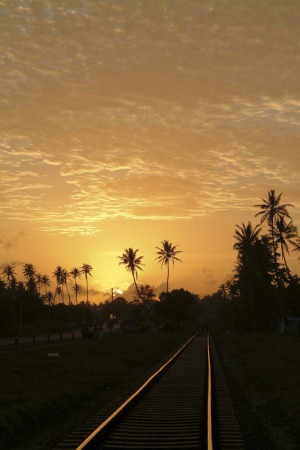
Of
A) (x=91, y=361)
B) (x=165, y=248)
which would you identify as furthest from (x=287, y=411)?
(x=165, y=248)

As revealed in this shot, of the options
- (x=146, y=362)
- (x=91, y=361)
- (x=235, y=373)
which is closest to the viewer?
(x=235, y=373)

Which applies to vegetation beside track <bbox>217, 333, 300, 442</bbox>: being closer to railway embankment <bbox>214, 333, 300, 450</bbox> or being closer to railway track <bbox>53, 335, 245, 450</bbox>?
railway embankment <bbox>214, 333, 300, 450</bbox>

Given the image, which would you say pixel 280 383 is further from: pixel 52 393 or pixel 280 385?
pixel 52 393

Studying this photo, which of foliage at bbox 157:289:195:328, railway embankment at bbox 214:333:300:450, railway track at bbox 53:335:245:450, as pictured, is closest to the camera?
railway track at bbox 53:335:245:450

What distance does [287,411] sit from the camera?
13.7 m

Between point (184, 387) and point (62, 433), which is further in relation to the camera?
point (184, 387)

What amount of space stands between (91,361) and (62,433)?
56.4 feet

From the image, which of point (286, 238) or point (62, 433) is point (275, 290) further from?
point (62, 433)

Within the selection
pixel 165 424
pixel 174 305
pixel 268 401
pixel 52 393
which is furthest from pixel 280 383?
pixel 174 305

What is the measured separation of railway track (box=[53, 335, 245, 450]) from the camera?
9672 mm

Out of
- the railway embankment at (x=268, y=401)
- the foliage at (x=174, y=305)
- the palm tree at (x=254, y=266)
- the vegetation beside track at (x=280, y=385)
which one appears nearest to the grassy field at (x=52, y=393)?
the railway embankment at (x=268, y=401)

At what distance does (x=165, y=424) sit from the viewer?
1171cm

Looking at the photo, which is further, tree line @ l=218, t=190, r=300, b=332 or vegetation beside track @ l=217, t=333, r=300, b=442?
tree line @ l=218, t=190, r=300, b=332

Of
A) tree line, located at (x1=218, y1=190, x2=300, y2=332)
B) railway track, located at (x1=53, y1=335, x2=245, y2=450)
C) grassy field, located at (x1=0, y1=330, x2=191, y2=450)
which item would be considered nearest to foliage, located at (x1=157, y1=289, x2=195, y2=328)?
tree line, located at (x1=218, y1=190, x2=300, y2=332)
